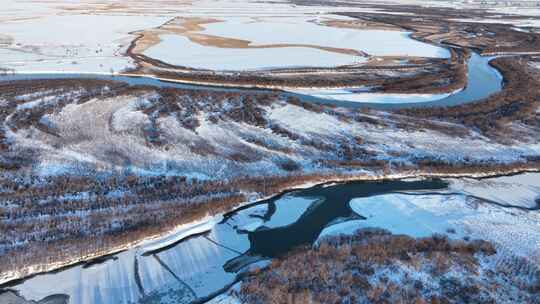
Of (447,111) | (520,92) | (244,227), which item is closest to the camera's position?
(244,227)

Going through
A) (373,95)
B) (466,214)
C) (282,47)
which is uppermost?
(282,47)

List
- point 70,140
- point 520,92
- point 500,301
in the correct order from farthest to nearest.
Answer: point 520,92, point 70,140, point 500,301

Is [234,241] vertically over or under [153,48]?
under

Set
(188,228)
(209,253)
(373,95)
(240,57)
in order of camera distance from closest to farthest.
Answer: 1. (209,253)
2. (188,228)
3. (373,95)
4. (240,57)

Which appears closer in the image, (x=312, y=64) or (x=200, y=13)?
(x=312, y=64)

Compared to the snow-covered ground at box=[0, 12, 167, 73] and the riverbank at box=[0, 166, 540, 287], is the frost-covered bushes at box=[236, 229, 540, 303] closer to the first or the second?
the riverbank at box=[0, 166, 540, 287]

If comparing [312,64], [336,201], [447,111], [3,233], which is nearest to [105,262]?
[3,233]

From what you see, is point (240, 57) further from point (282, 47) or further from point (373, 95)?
point (373, 95)

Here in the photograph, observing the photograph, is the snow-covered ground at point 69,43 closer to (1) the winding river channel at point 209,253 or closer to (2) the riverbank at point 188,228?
(2) the riverbank at point 188,228

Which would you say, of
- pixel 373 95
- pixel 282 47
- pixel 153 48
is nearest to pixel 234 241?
pixel 373 95

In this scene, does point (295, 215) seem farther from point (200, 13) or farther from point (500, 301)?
point (200, 13)
